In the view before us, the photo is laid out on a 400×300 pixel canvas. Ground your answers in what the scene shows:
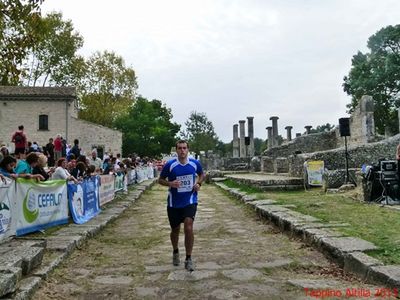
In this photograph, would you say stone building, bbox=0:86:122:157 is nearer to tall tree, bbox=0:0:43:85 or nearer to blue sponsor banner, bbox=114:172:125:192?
blue sponsor banner, bbox=114:172:125:192

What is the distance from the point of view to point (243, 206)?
12578 millimetres

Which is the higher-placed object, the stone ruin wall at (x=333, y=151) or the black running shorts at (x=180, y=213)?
the stone ruin wall at (x=333, y=151)

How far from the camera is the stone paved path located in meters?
4.42

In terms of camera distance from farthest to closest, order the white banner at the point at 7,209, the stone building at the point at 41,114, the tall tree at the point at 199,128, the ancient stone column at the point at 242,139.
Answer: the tall tree at the point at 199,128 < the ancient stone column at the point at 242,139 < the stone building at the point at 41,114 < the white banner at the point at 7,209

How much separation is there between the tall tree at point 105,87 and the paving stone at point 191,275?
44.5 m

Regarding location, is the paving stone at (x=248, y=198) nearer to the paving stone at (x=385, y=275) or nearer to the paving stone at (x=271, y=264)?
the paving stone at (x=271, y=264)

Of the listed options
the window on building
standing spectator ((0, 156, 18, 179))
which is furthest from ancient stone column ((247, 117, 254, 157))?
standing spectator ((0, 156, 18, 179))

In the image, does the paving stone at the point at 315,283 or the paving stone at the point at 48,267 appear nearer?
the paving stone at the point at 315,283

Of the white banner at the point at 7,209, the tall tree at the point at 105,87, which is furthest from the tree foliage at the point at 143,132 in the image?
the white banner at the point at 7,209

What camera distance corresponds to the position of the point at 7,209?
623 centimetres

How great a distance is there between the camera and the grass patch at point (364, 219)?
5384mm

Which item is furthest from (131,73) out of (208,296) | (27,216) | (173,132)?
(208,296)

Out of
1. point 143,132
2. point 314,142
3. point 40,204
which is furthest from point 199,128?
point 40,204

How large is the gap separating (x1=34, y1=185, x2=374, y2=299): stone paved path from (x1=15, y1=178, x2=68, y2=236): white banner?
97cm
